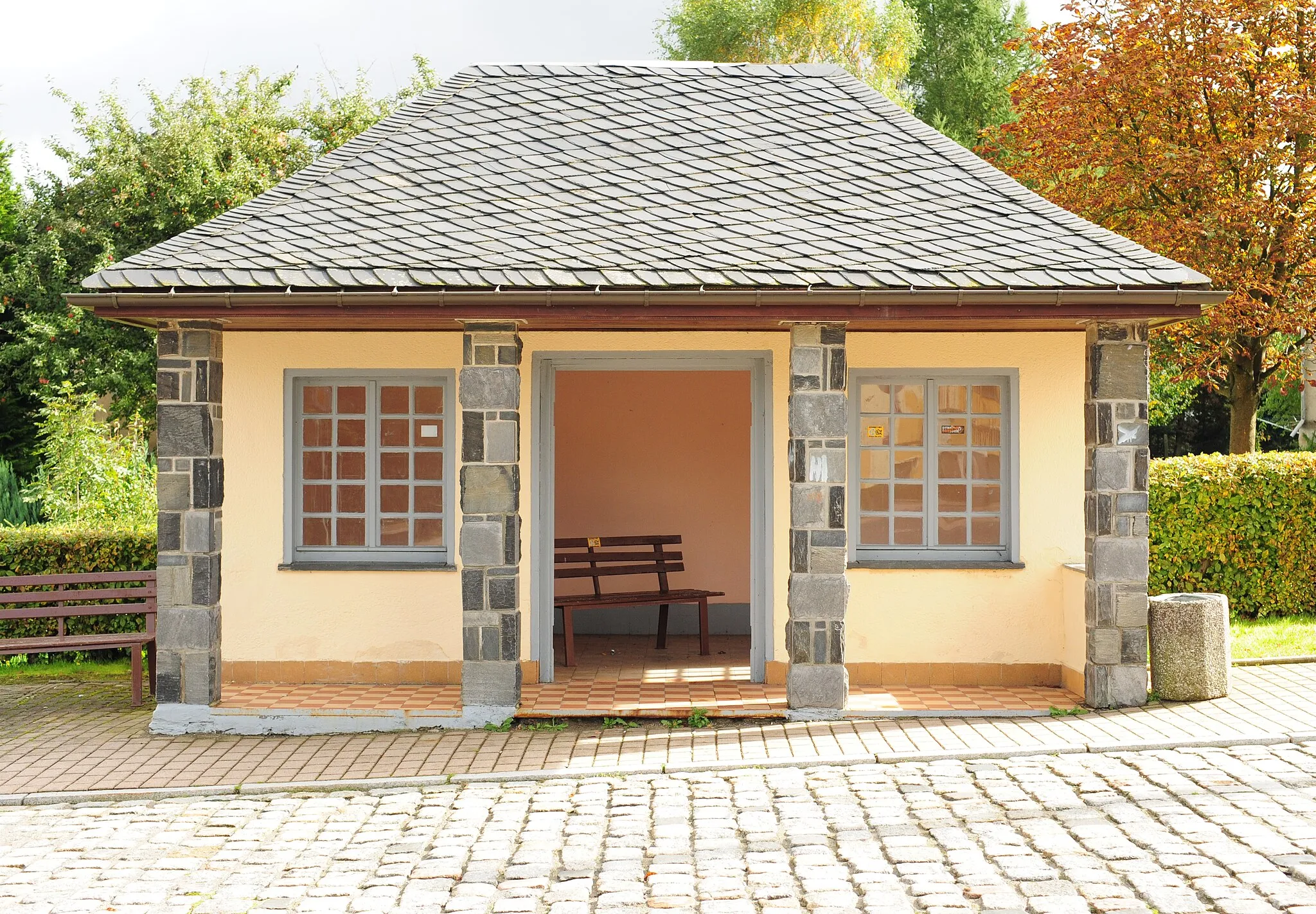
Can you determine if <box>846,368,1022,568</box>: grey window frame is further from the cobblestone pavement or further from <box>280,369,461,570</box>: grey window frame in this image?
<box>280,369,461,570</box>: grey window frame

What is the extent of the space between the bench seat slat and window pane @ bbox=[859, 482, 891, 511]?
5.40 metres

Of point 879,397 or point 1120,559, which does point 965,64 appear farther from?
point 1120,559

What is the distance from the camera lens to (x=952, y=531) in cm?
921

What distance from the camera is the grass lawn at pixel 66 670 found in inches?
409

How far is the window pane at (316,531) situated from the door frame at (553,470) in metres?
1.61

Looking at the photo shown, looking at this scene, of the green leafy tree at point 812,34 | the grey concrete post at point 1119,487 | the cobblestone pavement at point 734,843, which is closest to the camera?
the cobblestone pavement at point 734,843

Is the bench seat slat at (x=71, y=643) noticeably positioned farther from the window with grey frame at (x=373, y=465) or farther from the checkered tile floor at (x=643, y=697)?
the window with grey frame at (x=373, y=465)

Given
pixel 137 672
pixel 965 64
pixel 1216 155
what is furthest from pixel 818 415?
pixel 965 64

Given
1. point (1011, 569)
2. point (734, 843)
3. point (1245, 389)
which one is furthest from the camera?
point (1245, 389)

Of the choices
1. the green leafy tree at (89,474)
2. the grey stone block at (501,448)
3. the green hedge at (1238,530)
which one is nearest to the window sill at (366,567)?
the grey stone block at (501,448)

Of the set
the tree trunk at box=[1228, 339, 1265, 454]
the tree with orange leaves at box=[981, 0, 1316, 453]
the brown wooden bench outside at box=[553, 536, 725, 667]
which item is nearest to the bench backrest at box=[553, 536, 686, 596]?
the brown wooden bench outside at box=[553, 536, 725, 667]

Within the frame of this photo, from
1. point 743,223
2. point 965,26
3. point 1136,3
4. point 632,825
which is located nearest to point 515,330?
point 743,223

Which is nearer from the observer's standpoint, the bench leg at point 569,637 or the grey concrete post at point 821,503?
the grey concrete post at point 821,503

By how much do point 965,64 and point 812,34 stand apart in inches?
177
